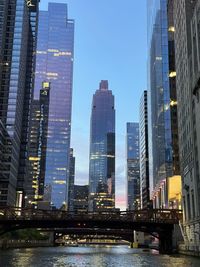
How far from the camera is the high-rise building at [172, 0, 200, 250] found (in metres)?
96.7

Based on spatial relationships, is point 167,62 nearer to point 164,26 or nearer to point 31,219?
point 164,26

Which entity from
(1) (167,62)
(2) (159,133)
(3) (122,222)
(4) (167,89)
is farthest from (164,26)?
(3) (122,222)

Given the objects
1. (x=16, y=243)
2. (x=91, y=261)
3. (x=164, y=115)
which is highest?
(x=164, y=115)

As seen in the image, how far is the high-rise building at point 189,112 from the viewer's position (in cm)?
9669

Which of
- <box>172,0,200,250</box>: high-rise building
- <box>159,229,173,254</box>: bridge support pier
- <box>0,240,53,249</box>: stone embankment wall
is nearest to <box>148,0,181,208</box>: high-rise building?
<box>159,229,173,254</box>: bridge support pier

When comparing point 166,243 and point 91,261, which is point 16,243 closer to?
point 166,243

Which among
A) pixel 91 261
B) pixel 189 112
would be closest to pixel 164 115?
pixel 189 112

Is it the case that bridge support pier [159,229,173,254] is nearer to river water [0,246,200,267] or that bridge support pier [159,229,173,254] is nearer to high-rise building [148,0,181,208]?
river water [0,246,200,267]

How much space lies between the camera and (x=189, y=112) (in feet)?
349

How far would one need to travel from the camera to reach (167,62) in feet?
609

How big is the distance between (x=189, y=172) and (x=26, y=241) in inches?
4083

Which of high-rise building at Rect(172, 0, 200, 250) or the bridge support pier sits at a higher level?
high-rise building at Rect(172, 0, 200, 250)

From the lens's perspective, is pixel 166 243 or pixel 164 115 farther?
pixel 164 115

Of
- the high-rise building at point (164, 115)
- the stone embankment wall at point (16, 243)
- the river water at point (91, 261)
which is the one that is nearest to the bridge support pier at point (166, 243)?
the river water at point (91, 261)
